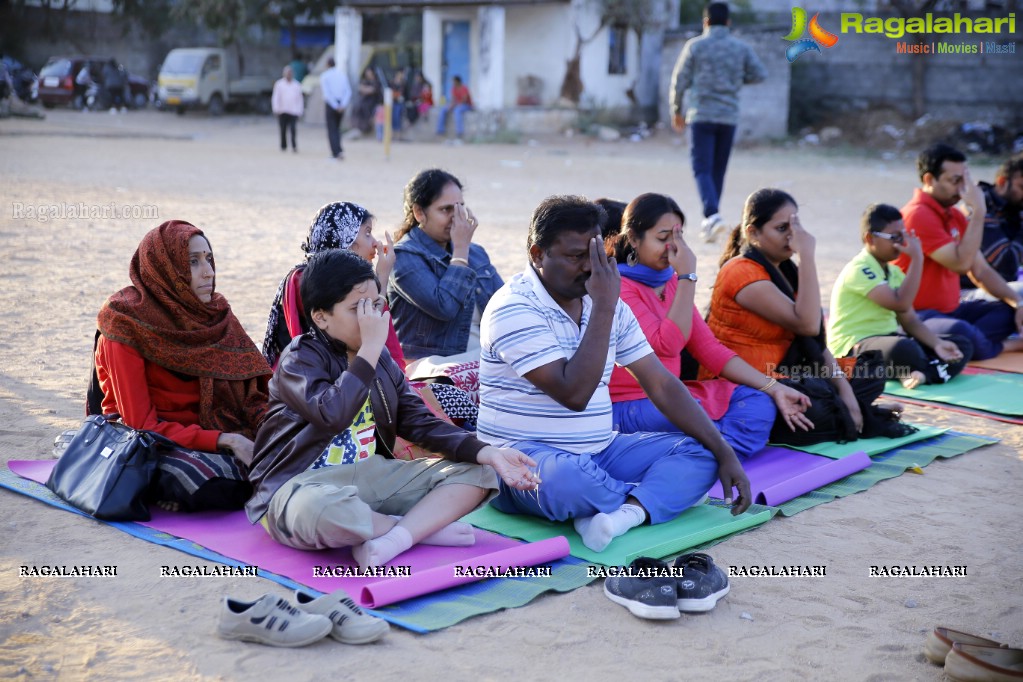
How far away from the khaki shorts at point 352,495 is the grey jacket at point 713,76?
25.6ft

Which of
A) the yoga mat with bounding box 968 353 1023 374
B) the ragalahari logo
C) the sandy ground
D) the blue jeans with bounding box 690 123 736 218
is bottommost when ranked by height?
the sandy ground

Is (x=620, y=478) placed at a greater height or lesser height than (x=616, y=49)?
lesser

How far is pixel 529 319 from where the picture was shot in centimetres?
388

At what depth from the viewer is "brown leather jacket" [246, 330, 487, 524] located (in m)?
3.57

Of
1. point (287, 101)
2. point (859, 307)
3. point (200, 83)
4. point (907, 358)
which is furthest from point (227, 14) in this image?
point (907, 358)

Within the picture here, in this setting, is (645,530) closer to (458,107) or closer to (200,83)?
(458,107)

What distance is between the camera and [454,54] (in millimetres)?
27828

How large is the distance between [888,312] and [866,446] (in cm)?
141

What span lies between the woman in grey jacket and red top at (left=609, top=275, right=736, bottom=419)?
3.55ft

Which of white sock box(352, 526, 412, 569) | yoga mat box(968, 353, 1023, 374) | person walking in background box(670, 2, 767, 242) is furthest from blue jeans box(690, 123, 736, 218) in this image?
white sock box(352, 526, 412, 569)

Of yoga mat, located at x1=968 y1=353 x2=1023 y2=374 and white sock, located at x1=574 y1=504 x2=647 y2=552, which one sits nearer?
white sock, located at x1=574 y1=504 x2=647 y2=552

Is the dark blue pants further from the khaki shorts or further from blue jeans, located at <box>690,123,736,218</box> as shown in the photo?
the khaki shorts

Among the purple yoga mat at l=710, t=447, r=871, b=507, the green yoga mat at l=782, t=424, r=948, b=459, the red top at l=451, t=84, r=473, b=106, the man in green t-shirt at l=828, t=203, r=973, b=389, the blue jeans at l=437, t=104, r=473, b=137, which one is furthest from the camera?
the red top at l=451, t=84, r=473, b=106

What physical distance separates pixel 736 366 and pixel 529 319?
154 centimetres
